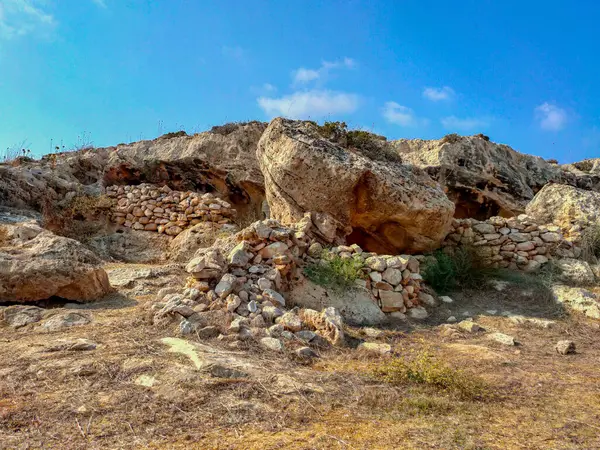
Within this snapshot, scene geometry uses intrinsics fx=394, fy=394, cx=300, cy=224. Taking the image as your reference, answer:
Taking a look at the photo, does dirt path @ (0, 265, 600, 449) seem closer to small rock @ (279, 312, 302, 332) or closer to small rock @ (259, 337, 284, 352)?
small rock @ (259, 337, 284, 352)

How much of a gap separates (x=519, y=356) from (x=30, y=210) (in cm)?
916

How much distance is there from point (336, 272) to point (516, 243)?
377 centimetres

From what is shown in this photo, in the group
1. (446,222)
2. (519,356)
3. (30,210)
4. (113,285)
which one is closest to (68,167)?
(30,210)

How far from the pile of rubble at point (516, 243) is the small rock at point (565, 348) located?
9.65 feet

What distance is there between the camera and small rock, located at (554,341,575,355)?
3897 millimetres

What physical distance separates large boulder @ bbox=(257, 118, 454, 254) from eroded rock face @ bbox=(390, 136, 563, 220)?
384 cm

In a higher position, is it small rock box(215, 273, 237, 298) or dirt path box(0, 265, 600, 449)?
small rock box(215, 273, 237, 298)

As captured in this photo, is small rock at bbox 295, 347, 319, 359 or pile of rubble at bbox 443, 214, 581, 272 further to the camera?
pile of rubble at bbox 443, 214, 581, 272

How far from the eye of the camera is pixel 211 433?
192 centimetres

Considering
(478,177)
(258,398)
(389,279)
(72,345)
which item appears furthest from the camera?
(478,177)

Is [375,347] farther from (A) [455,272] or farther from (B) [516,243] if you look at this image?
(B) [516,243]

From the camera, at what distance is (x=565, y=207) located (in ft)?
25.3

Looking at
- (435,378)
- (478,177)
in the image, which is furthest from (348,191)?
(478,177)

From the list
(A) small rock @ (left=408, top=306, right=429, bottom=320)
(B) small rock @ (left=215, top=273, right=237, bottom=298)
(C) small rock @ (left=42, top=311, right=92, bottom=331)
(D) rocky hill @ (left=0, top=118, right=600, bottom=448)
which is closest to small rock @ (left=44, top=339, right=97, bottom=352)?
A: (D) rocky hill @ (left=0, top=118, right=600, bottom=448)
